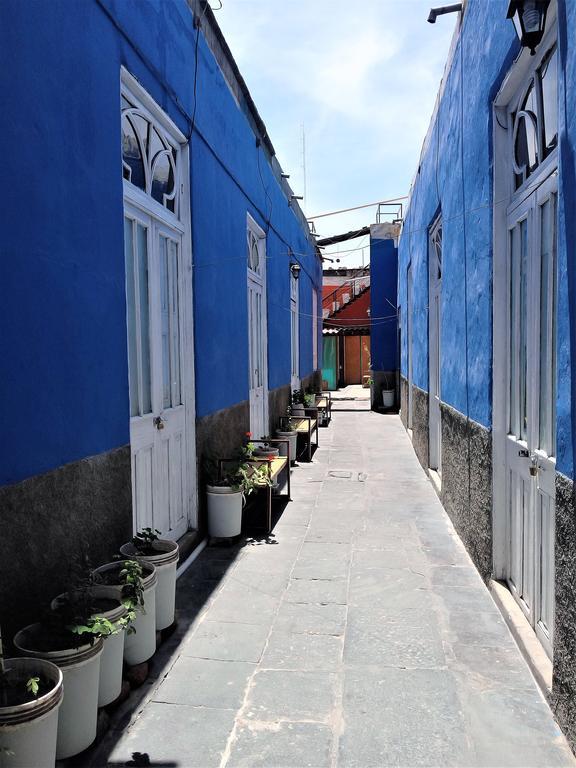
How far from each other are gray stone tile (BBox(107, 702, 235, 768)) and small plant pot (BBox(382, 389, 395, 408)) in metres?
13.4

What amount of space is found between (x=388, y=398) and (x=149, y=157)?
40.8 ft

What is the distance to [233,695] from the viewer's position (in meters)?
2.75

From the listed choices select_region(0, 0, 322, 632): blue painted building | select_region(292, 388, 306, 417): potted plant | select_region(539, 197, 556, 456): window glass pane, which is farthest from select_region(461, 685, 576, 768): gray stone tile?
select_region(292, 388, 306, 417): potted plant

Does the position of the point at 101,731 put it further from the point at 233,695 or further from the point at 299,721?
the point at 299,721

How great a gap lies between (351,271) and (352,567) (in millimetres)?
26539

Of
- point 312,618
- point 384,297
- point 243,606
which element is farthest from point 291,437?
point 384,297

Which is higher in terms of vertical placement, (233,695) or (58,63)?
(58,63)

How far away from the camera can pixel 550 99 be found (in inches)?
111

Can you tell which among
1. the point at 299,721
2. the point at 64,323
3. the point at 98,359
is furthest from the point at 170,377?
the point at 299,721

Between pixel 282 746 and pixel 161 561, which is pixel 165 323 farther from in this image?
pixel 282 746

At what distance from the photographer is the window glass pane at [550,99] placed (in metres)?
2.72

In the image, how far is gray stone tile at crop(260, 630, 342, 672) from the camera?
302 centimetres

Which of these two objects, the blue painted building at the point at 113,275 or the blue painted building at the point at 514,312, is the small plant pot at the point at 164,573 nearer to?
the blue painted building at the point at 113,275

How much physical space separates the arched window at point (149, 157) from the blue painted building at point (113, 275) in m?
0.02
